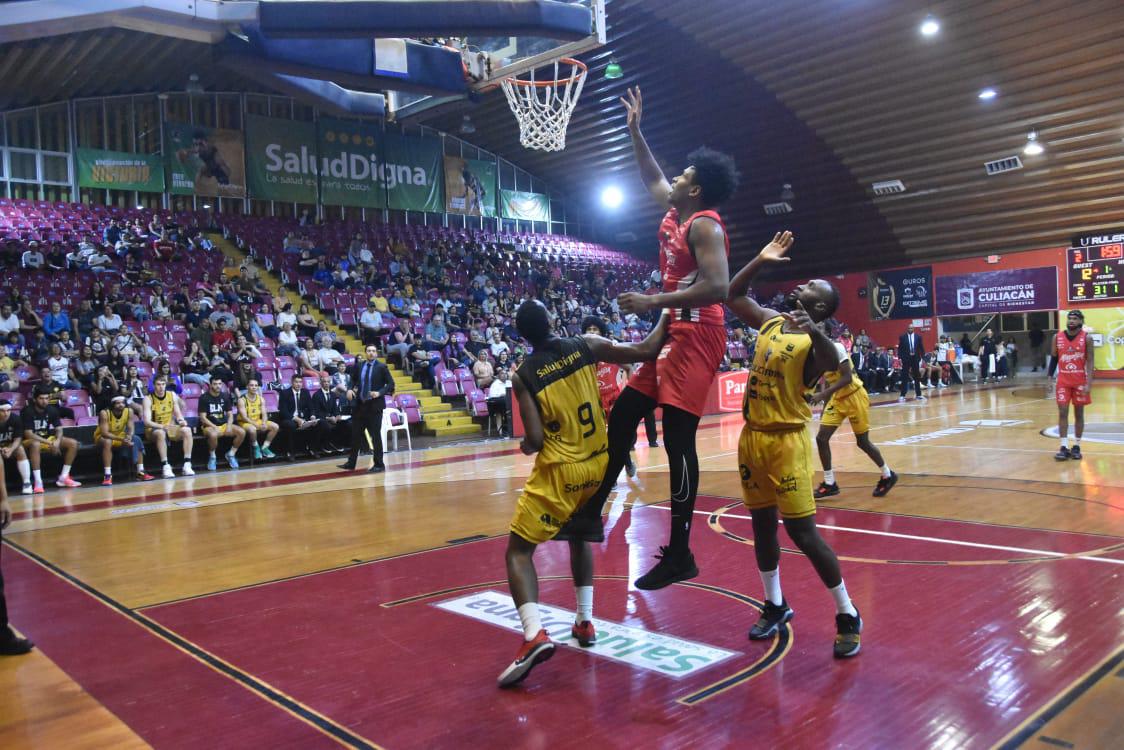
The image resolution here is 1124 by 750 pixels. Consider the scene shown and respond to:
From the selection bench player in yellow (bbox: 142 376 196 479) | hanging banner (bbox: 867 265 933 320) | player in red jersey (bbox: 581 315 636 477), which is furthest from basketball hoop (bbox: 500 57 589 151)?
hanging banner (bbox: 867 265 933 320)

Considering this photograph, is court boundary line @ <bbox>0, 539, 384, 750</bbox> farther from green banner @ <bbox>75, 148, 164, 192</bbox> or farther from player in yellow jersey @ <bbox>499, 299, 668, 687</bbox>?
green banner @ <bbox>75, 148, 164, 192</bbox>

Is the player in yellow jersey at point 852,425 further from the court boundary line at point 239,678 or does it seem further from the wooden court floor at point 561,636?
the court boundary line at point 239,678

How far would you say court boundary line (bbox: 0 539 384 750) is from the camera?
105 inches

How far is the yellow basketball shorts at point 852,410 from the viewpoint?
6.96 m

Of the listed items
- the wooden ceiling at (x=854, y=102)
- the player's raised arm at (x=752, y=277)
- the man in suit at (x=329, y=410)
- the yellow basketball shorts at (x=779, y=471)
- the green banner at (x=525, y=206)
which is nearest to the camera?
the yellow basketball shorts at (x=779, y=471)

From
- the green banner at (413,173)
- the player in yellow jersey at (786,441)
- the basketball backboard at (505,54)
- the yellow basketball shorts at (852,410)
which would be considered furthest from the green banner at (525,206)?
the player in yellow jersey at (786,441)

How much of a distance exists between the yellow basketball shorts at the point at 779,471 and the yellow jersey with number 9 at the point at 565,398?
657 millimetres

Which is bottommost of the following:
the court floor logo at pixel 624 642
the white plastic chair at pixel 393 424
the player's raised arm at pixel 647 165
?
the court floor logo at pixel 624 642

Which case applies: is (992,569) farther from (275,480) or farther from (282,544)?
(275,480)

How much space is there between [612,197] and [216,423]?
18.7 metres

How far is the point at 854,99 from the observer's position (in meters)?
19.5

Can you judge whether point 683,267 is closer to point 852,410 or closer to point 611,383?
point 852,410

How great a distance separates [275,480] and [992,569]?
7.95 m

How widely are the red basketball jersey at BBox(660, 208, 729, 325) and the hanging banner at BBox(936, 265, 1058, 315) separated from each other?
79.9 feet
